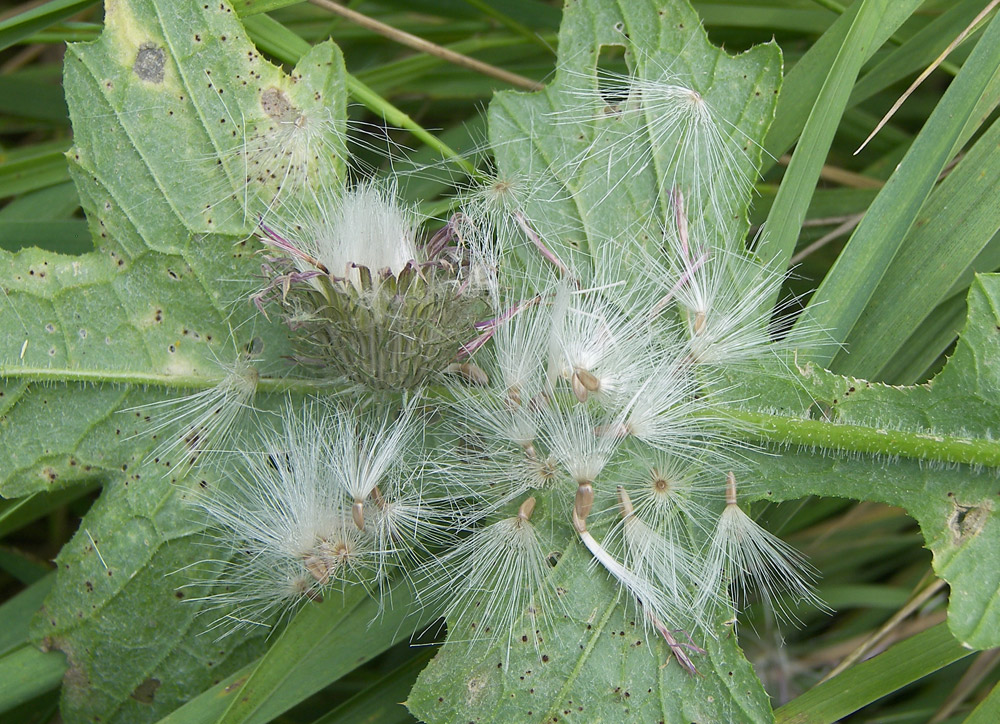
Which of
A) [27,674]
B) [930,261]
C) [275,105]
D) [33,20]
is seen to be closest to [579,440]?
[930,261]

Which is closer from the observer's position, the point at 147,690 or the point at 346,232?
the point at 346,232

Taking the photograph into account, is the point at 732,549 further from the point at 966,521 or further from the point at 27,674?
the point at 27,674

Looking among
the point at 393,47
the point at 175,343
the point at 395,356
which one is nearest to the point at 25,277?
the point at 175,343

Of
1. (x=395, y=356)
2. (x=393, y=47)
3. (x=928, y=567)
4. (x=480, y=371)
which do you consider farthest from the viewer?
(x=393, y=47)

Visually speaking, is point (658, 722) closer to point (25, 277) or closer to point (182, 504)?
point (182, 504)

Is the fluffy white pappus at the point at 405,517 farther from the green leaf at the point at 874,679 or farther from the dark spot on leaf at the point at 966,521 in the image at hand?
the dark spot on leaf at the point at 966,521

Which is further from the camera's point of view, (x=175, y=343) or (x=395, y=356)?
(x=175, y=343)

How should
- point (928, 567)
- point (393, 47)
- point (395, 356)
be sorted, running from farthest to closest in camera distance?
point (393, 47)
point (928, 567)
point (395, 356)
